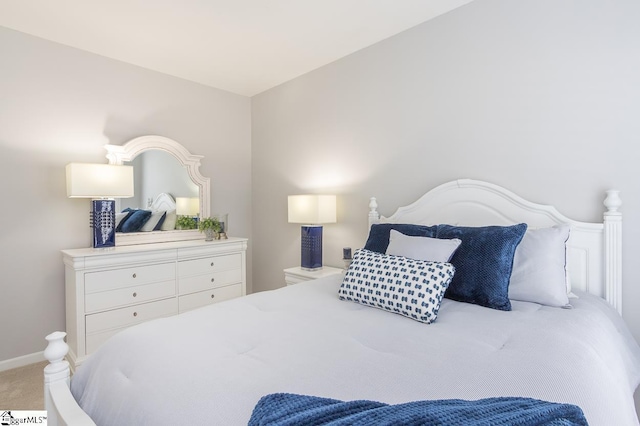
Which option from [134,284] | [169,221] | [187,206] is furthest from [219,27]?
[134,284]

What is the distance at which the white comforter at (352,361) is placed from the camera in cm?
86

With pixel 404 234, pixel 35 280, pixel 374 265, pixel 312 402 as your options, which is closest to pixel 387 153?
pixel 404 234

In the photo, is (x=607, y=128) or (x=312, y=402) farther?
(x=607, y=128)

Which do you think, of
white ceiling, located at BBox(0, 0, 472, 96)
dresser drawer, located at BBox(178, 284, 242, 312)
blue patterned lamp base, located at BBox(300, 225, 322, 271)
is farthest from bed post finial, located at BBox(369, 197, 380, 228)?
dresser drawer, located at BBox(178, 284, 242, 312)

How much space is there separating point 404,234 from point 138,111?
2.69 metres

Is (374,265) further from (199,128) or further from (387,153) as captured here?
(199,128)

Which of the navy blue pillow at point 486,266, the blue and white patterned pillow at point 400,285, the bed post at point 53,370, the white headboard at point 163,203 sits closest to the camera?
the bed post at point 53,370

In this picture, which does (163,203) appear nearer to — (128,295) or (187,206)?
(187,206)

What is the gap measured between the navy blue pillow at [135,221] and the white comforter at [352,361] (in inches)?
75.9

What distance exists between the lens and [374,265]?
168cm

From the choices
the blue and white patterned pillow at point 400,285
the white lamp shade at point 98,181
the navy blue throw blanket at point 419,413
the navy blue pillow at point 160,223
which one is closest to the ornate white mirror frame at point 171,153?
the navy blue pillow at point 160,223

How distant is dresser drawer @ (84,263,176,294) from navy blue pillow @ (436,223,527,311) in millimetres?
2218

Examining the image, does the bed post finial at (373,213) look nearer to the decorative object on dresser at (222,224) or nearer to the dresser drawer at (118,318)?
the decorative object on dresser at (222,224)

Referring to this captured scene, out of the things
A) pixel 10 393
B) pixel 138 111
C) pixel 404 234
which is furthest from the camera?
pixel 138 111
